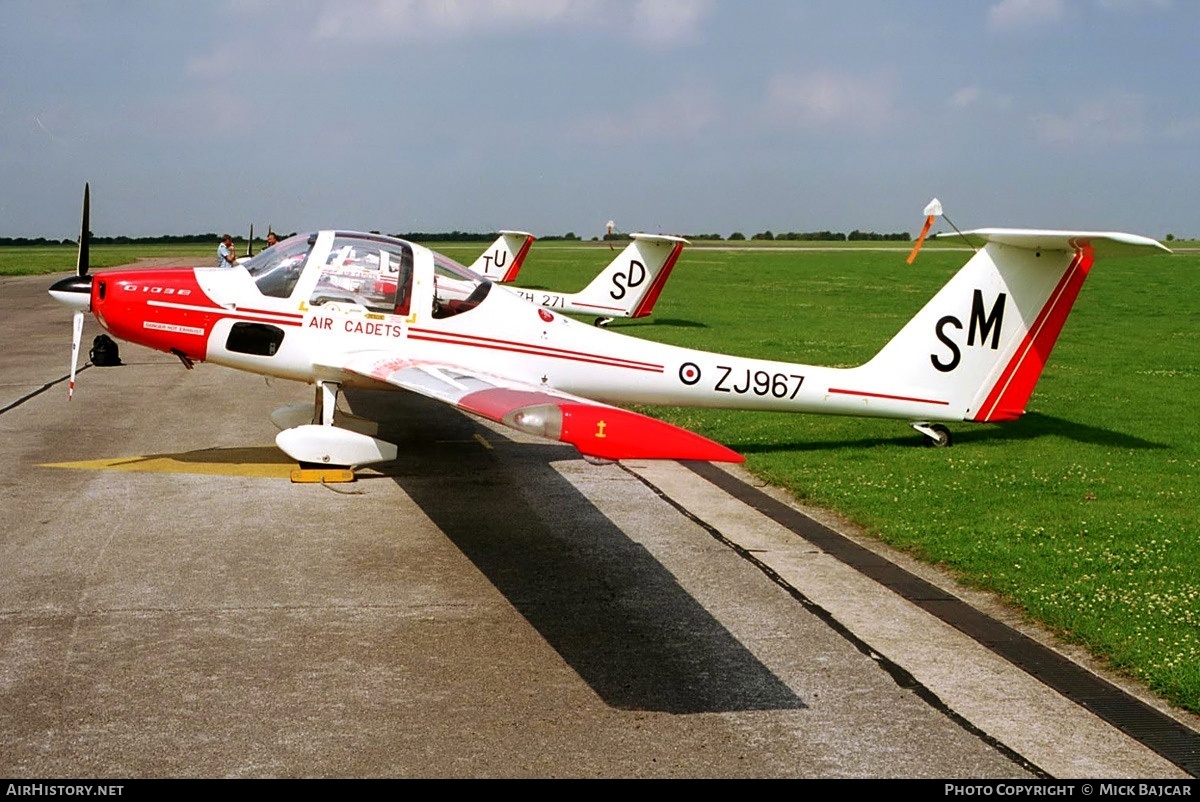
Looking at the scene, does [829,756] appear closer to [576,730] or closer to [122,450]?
[576,730]

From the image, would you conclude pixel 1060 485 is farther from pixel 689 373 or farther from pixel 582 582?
pixel 582 582

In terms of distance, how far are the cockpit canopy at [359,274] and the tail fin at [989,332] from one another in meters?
4.87

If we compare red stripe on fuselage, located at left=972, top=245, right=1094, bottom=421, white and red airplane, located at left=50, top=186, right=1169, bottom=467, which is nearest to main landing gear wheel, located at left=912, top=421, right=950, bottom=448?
white and red airplane, located at left=50, top=186, right=1169, bottom=467

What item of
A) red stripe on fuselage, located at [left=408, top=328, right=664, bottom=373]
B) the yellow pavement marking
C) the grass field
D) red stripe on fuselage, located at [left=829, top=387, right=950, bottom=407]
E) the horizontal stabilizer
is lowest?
the yellow pavement marking

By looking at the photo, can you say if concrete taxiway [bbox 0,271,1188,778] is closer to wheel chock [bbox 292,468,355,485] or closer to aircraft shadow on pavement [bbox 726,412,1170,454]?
wheel chock [bbox 292,468,355,485]

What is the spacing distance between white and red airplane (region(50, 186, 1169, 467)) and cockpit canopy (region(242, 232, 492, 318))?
0.01 meters

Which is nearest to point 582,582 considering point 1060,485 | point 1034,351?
point 1060,485

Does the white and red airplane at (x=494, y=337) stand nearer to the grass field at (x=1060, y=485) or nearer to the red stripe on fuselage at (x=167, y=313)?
the red stripe on fuselage at (x=167, y=313)

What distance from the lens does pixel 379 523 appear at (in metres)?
9.80

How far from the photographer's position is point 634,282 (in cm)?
3114

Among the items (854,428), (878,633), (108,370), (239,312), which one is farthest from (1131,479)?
(108,370)

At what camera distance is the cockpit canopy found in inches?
455

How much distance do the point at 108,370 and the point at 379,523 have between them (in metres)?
12.5

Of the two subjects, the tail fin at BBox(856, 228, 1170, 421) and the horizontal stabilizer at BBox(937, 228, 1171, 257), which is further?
the tail fin at BBox(856, 228, 1170, 421)
